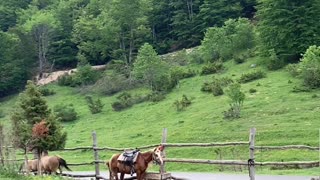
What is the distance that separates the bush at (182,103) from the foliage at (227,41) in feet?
36.8

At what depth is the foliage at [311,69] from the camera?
35188 millimetres

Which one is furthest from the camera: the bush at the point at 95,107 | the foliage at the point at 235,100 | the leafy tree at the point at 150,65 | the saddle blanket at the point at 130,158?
the leafy tree at the point at 150,65

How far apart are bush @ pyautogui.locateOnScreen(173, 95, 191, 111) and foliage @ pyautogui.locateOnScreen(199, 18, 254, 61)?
1122 cm

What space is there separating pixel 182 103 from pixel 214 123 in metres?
6.49

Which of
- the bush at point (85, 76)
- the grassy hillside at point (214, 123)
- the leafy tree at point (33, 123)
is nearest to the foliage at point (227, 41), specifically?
the grassy hillside at point (214, 123)

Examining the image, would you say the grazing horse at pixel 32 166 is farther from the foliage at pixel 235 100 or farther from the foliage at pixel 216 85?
the foliage at pixel 216 85

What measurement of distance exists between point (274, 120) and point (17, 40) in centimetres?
4178

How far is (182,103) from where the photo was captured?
128ft

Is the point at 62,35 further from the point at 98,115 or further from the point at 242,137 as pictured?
the point at 242,137

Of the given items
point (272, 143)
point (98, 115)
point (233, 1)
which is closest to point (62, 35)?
point (233, 1)

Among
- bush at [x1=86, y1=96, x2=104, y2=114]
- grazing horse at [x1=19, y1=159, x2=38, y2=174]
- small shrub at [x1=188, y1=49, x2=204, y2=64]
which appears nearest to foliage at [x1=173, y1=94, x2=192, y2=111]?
bush at [x1=86, y1=96, x2=104, y2=114]

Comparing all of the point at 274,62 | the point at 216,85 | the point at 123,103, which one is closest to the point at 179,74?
the point at 123,103

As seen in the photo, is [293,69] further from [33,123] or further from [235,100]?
[33,123]

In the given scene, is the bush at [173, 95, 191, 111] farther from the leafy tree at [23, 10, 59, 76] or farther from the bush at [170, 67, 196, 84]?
the leafy tree at [23, 10, 59, 76]
